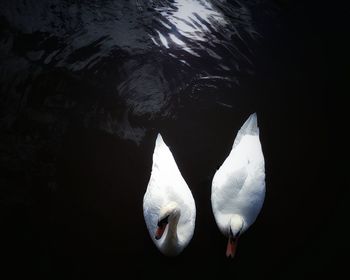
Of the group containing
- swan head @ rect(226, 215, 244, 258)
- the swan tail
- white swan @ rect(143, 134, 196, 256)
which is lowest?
white swan @ rect(143, 134, 196, 256)

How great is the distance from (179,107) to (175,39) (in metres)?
0.82

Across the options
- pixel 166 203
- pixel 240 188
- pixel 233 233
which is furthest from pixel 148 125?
pixel 233 233

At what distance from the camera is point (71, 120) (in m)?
3.01

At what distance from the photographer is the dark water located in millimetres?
2615

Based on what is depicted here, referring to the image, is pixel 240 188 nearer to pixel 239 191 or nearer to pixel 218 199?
pixel 239 191

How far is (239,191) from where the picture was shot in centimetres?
252

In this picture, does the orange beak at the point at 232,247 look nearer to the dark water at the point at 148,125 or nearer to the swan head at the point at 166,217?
the dark water at the point at 148,125

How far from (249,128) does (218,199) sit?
77 cm

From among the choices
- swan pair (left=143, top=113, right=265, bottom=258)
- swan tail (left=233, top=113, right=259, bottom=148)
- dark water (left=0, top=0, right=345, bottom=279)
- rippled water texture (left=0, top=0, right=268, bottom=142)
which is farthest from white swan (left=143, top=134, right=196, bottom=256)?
swan tail (left=233, top=113, right=259, bottom=148)

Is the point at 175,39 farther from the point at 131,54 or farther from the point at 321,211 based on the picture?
the point at 321,211

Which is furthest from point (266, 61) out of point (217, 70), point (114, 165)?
point (114, 165)

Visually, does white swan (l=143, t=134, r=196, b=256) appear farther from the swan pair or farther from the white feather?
the white feather

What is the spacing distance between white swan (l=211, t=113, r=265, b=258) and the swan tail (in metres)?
0.20

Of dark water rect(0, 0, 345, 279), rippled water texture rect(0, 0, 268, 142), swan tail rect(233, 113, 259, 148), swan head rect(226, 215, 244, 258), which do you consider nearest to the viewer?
swan head rect(226, 215, 244, 258)
